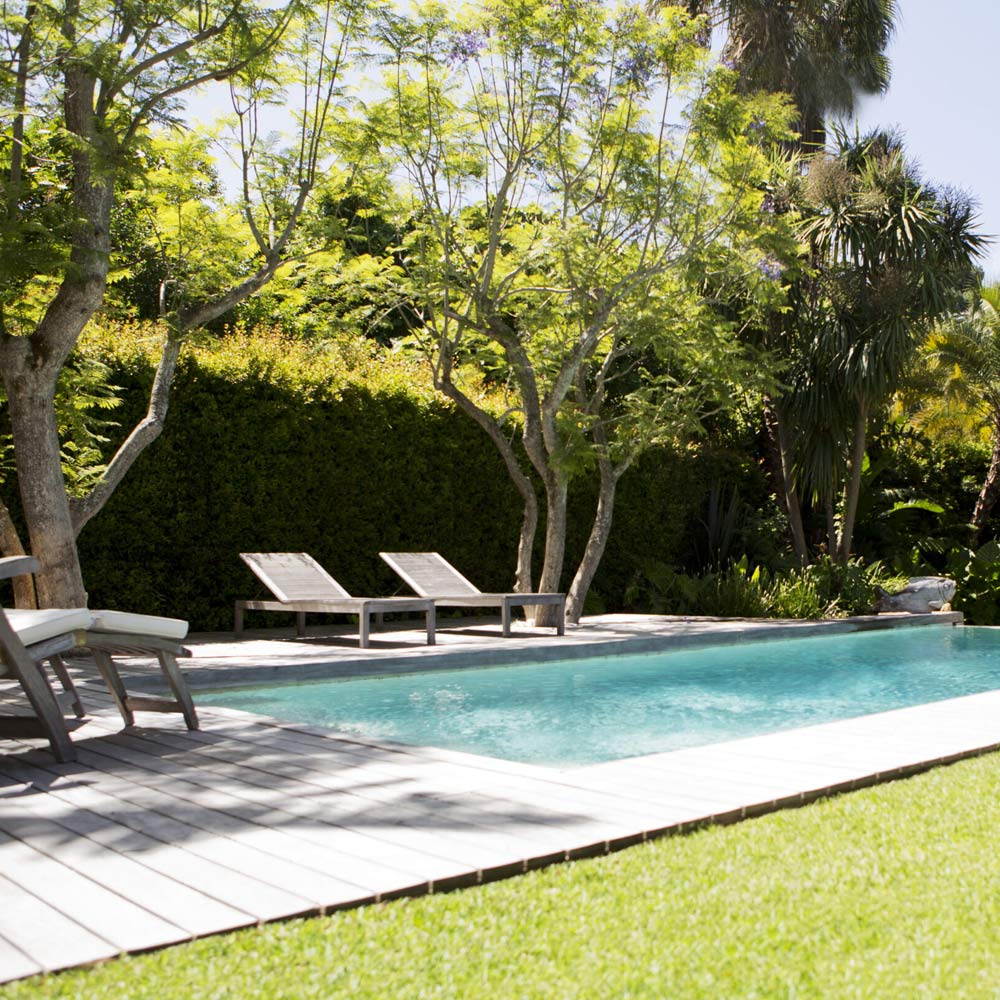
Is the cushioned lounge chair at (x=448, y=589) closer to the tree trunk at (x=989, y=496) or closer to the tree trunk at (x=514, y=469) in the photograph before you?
the tree trunk at (x=514, y=469)

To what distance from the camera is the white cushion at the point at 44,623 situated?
Result: 4.45m

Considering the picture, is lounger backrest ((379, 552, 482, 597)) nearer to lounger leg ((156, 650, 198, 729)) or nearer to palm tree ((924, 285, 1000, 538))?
lounger leg ((156, 650, 198, 729))

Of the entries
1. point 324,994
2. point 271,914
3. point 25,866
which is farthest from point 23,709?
point 324,994

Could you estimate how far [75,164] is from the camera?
8.34m

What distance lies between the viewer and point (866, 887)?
2926 millimetres

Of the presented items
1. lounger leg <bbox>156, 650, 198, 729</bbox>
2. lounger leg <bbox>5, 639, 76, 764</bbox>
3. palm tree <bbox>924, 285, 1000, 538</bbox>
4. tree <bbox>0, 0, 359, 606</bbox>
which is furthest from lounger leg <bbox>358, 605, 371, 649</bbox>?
palm tree <bbox>924, 285, 1000, 538</bbox>

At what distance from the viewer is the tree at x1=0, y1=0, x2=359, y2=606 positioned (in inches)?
306

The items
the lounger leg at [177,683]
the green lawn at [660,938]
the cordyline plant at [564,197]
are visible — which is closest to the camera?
the green lawn at [660,938]

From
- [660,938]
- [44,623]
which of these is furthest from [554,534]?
[660,938]

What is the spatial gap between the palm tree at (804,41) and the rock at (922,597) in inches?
301

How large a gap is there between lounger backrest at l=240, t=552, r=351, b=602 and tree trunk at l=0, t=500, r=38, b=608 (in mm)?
2024

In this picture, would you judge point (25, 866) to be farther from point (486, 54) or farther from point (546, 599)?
point (486, 54)

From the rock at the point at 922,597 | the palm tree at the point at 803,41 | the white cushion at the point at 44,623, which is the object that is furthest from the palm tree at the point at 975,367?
the white cushion at the point at 44,623

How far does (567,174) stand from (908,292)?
6.01 m
